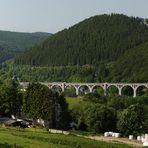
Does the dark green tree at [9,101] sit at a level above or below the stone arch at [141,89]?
below

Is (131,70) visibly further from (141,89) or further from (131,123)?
(131,123)

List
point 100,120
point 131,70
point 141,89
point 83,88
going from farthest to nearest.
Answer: point 131,70 → point 83,88 → point 141,89 → point 100,120

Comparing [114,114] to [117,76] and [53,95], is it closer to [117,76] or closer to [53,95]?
[53,95]

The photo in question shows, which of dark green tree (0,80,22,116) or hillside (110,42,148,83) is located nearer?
dark green tree (0,80,22,116)

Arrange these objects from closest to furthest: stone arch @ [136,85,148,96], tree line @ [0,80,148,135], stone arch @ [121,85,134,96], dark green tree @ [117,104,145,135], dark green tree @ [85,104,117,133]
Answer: dark green tree @ [117,104,145,135] → tree line @ [0,80,148,135] → dark green tree @ [85,104,117,133] → stone arch @ [136,85,148,96] → stone arch @ [121,85,134,96]

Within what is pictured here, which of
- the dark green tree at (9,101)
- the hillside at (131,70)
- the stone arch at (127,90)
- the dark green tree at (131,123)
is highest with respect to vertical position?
the hillside at (131,70)

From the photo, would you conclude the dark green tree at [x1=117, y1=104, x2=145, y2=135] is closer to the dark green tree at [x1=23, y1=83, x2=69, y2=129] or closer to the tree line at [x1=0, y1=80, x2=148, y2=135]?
the tree line at [x1=0, y1=80, x2=148, y2=135]

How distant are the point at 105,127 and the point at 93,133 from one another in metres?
3.42

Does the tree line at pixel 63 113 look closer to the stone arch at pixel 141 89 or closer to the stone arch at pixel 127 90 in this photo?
the stone arch at pixel 141 89

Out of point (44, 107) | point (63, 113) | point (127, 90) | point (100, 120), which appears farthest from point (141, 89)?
point (44, 107)

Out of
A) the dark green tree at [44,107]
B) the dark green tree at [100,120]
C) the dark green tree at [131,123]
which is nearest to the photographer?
the dark green tree at [131,123]

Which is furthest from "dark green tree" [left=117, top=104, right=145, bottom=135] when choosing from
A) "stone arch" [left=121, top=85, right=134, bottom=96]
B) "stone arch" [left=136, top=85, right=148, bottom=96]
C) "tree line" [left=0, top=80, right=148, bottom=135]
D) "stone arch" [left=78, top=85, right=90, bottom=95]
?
"stone arch" [left=78, top=85, right=90, bottom=95]

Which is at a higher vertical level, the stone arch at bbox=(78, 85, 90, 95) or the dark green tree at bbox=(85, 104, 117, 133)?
the stone arch at bbox=(78, 85, 90, 95)

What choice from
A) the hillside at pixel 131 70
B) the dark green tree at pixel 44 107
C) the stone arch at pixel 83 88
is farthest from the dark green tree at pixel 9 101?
the hillside at pixel 131 70
